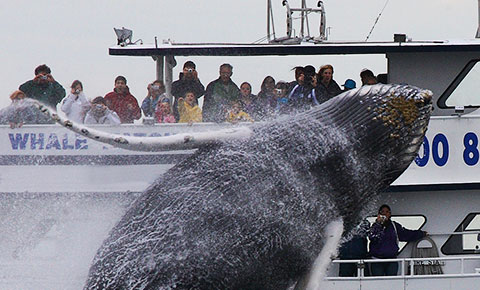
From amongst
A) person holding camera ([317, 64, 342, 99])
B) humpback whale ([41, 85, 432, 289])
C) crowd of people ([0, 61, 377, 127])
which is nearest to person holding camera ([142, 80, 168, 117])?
crowd of people ([0, 61, 377, 127])

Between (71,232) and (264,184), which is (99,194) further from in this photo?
(264,184)

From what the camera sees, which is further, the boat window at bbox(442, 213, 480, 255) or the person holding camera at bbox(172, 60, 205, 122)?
the boat window at bbox(442, 213, 480, 255)

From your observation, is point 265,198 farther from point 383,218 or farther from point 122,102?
point 383,218

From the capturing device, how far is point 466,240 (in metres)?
16.8

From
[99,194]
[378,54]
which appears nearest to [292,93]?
[378,54]

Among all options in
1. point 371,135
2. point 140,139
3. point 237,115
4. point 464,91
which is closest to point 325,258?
point 371,135

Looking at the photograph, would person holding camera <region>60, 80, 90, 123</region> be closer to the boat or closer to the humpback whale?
the boat

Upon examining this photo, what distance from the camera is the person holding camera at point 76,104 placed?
1423 cm

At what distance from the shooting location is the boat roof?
15.6 metres

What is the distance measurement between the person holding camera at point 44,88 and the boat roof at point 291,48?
1.63m

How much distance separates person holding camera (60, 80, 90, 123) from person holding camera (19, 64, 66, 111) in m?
0.11

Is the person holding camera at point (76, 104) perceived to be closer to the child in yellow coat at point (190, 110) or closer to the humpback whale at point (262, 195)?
the child in yellow coat at point (190, 110)

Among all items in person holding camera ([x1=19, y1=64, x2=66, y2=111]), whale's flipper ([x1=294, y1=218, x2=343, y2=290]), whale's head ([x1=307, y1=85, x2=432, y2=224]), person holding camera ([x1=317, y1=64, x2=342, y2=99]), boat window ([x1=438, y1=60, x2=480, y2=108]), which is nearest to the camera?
whale's flipper ([x1=294, y1=218, x2=343, y2=290])

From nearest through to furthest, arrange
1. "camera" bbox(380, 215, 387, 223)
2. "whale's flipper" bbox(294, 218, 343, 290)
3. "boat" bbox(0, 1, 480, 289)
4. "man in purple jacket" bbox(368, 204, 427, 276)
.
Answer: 1. "whale's flipper" bbox(294, 218, 343, 290)
2. "boat" bbox(0, 1, 480, 289)
3. "camera" bbox(380, 215, 387, 223)
4. "man in purple jacket" bbox(368, 204, 427, 276)
